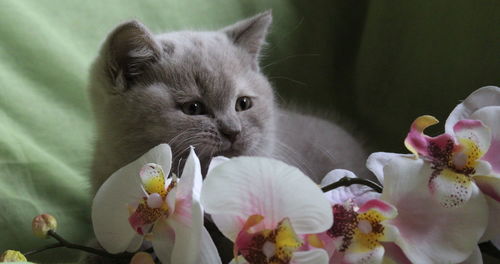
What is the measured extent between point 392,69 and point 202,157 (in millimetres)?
733

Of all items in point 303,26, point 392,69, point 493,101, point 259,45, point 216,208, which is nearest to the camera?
point 216,208

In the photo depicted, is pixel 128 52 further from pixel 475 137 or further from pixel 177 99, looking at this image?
pixel 475 137

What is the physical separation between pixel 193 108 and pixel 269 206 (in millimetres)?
480

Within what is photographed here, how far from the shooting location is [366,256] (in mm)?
611

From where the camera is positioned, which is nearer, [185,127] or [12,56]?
[185,127]

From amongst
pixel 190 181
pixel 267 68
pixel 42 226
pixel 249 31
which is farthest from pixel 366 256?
pixel 267 68

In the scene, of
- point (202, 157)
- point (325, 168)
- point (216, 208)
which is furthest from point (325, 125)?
point (216, 208)

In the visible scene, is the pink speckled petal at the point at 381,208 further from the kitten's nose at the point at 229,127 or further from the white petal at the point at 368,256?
the kitten's nose at the point at 229,127

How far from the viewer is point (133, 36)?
1.02 meters

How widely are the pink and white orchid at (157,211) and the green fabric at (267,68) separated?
547 mm

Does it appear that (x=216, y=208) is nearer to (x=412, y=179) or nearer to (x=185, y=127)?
(x=412, y=179)

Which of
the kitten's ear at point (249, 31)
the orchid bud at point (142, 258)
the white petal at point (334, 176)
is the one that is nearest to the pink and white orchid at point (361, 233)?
the white petal at point (334, 176)

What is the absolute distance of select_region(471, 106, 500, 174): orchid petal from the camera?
680 millimetres

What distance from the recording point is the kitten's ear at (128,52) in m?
1.02
